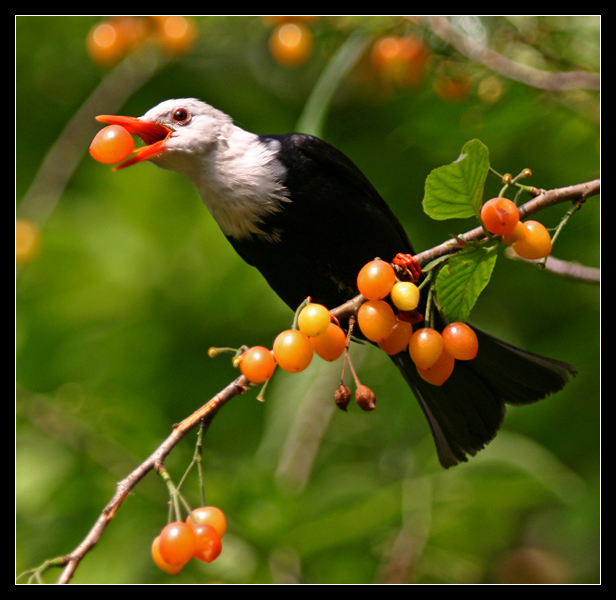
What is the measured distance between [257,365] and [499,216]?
518mm

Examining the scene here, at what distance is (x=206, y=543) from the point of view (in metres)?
1.34

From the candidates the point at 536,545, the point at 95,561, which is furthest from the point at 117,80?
the point at 536,545

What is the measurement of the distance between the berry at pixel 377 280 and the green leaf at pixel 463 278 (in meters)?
0.09

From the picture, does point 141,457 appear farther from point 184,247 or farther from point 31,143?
point 31,143

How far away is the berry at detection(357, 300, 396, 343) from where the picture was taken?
4.44ft

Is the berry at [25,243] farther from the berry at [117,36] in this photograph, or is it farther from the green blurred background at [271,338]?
the berry at [117,36]

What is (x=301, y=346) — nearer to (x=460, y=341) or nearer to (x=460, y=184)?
(x=460, y=341)

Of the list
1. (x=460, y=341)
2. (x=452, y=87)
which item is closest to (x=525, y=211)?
(x=460, y=341)

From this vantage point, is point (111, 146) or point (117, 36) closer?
point (111, 146)

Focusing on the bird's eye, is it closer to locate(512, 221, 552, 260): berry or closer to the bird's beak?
the bird's beak

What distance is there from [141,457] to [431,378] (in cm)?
142

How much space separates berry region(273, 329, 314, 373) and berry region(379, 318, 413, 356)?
0.61 ft

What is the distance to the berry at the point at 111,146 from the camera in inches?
65.1

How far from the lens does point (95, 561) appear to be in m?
2.42
